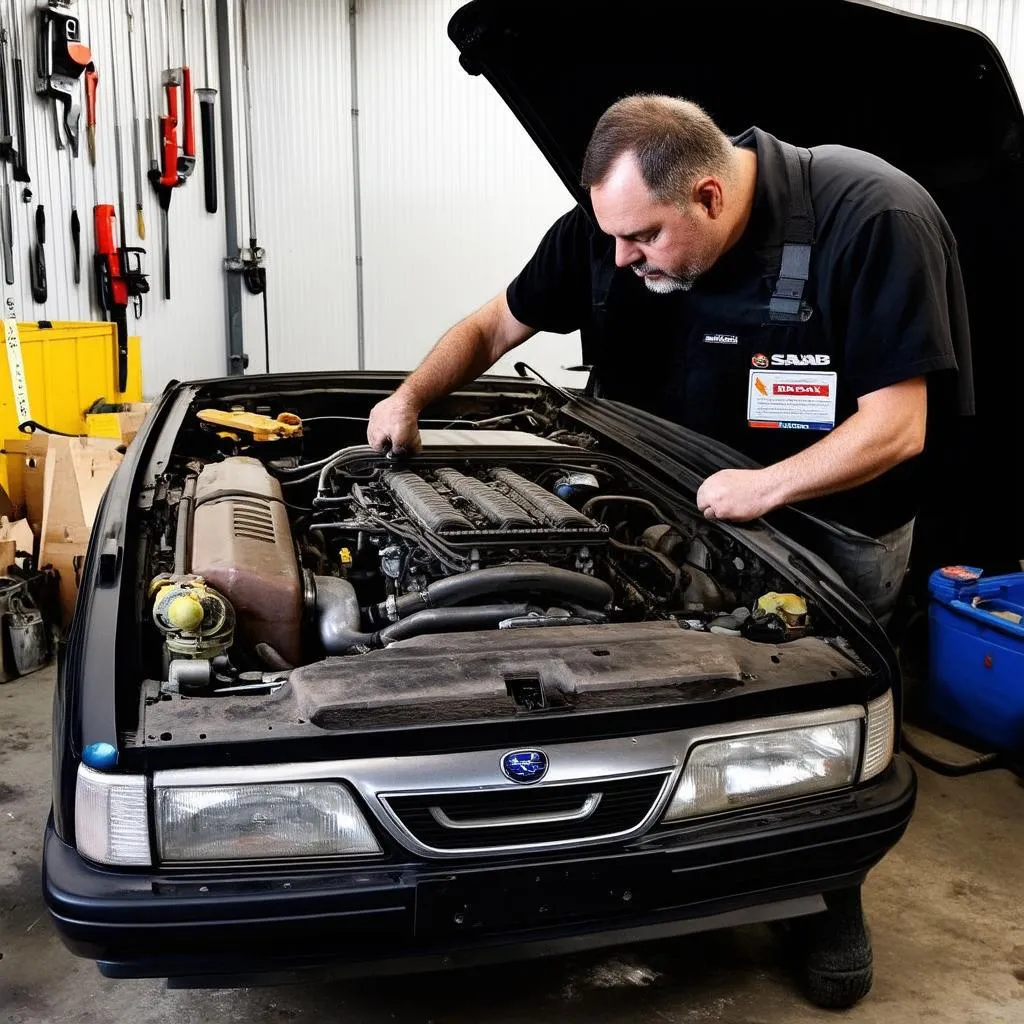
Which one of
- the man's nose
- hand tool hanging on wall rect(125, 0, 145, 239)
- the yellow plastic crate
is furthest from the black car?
hand tool hanging on wall rect(125, 0, 145, 239)

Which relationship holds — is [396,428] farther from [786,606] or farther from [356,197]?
[356,197]

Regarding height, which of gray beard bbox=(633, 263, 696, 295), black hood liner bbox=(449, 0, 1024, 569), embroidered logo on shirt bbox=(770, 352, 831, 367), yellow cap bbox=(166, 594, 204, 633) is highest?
black hood liner bbox=(449, 0, 1024, 569)

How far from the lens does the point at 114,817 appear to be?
129 centimetres

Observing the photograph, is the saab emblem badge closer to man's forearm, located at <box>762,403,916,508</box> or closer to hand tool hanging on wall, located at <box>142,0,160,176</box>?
man's forearm, located at <box>762,403,916,508</box>

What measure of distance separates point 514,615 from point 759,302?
2.78ft

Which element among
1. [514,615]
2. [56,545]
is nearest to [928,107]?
[514,615]

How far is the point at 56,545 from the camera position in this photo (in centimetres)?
362

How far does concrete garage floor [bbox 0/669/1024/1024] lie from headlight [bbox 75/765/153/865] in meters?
0.62

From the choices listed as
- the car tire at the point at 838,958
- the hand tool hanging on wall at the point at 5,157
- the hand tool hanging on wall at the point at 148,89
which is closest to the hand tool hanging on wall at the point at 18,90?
the hand tool hanging on wall at the point at 5,157

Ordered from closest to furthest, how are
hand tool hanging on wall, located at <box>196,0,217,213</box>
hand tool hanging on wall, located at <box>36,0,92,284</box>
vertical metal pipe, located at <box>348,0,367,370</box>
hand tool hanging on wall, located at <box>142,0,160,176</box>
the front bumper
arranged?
the front bumper
hand tool hanging on wall, located at <box>36,0,92,284</box>
hand tool hanging on wall, located at <box>142,0,160,176</box>
hand tool hanging on wall, located at <box>196,0,217,213</box>
vertical metal pipe, located at <box>348,0,367,370</box>

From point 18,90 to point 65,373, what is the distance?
1233 mm

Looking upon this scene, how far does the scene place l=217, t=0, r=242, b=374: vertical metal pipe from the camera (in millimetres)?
6344

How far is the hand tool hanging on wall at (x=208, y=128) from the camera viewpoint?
6.10 m

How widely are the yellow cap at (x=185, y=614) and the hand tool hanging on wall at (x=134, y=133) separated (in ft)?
14.7
